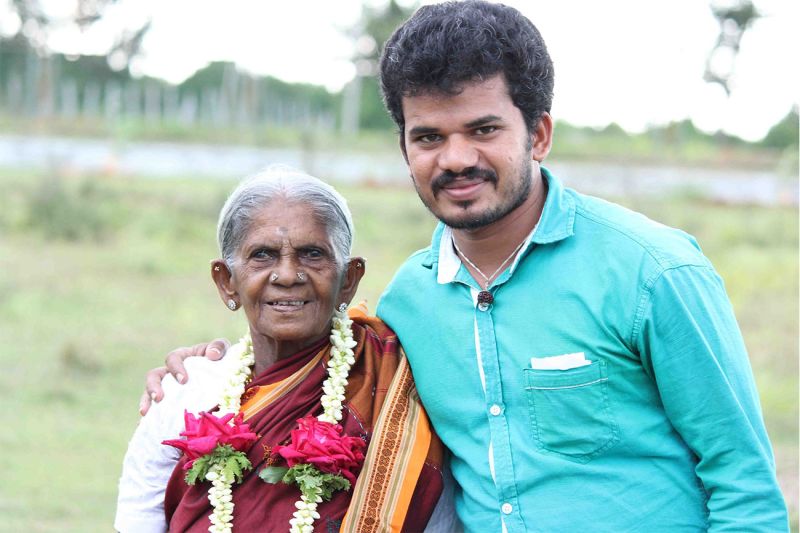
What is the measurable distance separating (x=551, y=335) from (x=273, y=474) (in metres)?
0.88

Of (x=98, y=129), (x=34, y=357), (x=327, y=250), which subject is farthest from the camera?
(x=98, y=129)

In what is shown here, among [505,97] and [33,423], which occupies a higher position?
[505,97]

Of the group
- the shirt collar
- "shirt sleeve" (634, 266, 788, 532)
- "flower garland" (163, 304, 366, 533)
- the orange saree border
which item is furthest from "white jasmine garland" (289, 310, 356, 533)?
"shirt sleeve" (634, 266, 788, 532)

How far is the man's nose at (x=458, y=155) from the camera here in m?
2.74

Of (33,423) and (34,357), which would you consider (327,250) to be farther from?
(34,357)

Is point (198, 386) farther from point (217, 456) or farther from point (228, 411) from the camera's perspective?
point (217, 456)

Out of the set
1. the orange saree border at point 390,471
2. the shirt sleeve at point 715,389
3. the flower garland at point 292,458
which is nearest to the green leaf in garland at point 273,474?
the flower garland at point 292,458

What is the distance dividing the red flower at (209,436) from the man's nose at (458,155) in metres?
0.95

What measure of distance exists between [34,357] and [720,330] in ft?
26.5

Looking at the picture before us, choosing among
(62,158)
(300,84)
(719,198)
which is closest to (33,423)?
(62,158)

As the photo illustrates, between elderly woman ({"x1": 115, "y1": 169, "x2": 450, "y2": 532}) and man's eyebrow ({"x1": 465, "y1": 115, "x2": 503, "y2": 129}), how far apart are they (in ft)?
1.78

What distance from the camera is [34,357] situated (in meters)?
9.47

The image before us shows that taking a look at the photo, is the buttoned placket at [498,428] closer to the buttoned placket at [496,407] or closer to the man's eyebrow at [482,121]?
the buttoned placket at [496,407]

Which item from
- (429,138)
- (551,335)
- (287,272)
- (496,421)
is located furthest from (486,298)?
(287,272)
